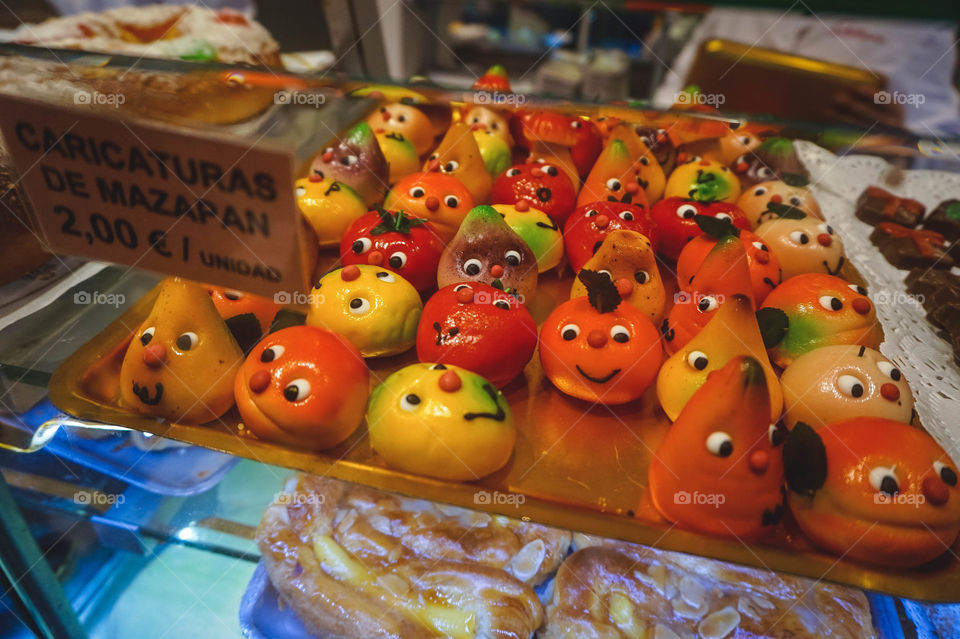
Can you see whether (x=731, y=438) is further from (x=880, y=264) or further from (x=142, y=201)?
(x=880, y=264)

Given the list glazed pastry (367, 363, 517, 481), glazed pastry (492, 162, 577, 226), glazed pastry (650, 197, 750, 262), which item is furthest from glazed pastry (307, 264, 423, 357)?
glazed pastry (650, 197, 750, 262)

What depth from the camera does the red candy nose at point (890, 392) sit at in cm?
119

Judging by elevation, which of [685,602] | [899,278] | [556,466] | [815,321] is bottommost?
[685,602]

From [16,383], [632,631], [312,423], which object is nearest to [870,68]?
[632,631]

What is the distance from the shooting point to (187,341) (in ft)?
3.93

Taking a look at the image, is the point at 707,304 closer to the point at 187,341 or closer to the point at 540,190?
the point at 540,190

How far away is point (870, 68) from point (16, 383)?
472 cm

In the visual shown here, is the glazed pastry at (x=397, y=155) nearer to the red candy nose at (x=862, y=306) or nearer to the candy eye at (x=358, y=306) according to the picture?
the candy eye at (x=358, y=306)

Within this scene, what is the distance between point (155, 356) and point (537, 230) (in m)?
0.97

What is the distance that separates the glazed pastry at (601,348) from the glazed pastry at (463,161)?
2.15 ft

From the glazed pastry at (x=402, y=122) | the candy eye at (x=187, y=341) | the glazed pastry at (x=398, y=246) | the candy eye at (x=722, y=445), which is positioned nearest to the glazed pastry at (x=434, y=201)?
the glazed pastry at (x=398, y=246)

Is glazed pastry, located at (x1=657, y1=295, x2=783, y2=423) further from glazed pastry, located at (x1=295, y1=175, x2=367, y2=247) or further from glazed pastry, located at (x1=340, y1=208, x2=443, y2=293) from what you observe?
glazed pastry, located at (x1=295, y1=175, x2=367, y2=247)

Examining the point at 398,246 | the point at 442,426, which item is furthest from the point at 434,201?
the point at 442,426

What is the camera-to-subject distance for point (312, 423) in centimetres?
112
